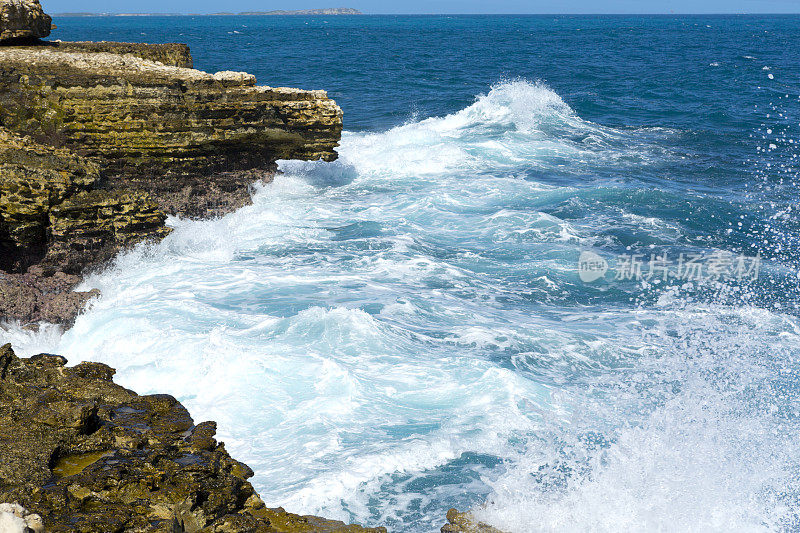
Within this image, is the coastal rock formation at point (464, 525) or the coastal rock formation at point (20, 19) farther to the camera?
the coastal rock formation at point (20, 19)

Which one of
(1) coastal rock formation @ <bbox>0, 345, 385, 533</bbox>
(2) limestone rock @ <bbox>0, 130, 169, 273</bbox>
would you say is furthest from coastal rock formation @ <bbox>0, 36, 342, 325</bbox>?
(1) coastal rock formation @ <bbox>0, 345, 385, 533</bbox>

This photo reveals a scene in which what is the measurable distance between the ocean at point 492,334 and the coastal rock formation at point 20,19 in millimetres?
4599

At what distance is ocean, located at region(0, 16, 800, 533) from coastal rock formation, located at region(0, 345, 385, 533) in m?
0.82

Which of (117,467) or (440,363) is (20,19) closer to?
(440,363)

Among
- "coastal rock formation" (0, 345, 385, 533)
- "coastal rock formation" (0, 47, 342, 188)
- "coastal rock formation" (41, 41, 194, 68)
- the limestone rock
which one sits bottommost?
"coastal rock formation" (0, 345, 385, 533)

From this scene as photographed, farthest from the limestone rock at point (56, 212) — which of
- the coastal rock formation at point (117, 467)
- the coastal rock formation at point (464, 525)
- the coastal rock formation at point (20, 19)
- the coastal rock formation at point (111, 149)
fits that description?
the coastal rock formation at point (464, 525)

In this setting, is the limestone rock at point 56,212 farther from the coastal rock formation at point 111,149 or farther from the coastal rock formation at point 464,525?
the coastal rock formation at point 464,525


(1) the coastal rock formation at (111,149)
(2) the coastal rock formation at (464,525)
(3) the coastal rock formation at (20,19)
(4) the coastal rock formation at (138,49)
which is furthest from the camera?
(4) the coastal rock formation at (138,49)

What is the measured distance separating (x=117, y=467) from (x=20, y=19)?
36.0 feet

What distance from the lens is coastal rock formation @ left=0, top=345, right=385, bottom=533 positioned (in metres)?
4.30

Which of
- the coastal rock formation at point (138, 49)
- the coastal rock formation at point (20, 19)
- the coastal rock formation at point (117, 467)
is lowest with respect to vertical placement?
the coastal rock formation at point (117, 467)

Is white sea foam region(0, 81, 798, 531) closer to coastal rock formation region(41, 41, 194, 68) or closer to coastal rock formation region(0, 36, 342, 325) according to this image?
coastal rock formation region(0, 36, 342, 325)

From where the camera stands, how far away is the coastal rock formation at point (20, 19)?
1252cm

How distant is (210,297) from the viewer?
9.61 m
